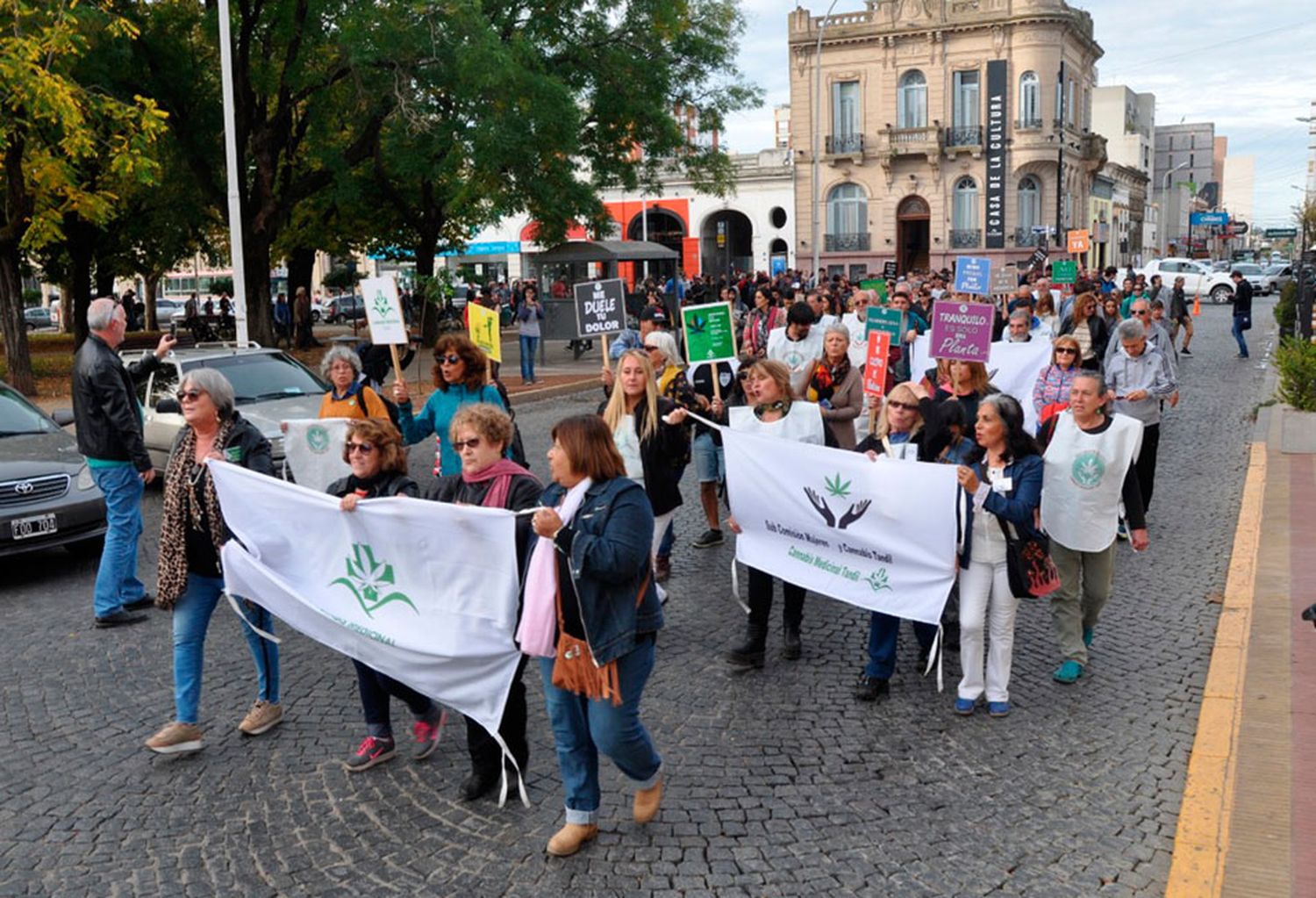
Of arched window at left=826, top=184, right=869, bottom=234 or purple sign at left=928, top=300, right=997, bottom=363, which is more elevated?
arched window at left=826, top=184, right=869, bottom=234

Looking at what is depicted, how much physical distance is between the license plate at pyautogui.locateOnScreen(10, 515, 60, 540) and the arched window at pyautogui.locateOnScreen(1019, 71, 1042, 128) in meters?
52.0

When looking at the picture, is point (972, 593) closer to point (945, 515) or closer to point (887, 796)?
point (945, 515)

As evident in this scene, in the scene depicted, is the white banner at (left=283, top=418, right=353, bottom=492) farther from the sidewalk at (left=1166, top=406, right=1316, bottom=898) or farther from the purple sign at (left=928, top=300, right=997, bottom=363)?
the sidewalk at (left=1166, top=406, right=1316, bottom=898)

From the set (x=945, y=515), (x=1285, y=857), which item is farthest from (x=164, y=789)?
(x=1285, y=857)

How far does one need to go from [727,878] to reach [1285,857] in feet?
6.94

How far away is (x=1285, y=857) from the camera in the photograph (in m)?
4.43

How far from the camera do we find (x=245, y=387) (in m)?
12.2

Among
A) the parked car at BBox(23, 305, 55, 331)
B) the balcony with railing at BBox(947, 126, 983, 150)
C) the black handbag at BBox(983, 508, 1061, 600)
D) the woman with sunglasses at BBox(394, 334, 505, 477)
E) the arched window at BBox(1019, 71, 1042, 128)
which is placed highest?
the arched window at BBox(1019, 71, 1042, 128)

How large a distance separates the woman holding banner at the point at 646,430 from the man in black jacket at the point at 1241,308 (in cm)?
2045

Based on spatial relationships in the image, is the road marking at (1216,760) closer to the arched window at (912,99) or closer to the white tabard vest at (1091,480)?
the white tabard vest at (1091,480)

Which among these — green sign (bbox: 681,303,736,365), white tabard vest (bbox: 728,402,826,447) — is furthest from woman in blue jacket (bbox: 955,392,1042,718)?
green sign (bbox: 681,303,736,365)

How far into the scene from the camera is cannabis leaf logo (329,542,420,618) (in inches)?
205

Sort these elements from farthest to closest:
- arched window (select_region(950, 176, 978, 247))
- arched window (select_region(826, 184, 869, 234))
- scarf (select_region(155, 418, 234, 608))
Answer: arched window (select_region(826, 184, 869, 234))
arched window (select_region(950, 176, 978, 247))
scarf (select_region(155, 418, 234, 608))

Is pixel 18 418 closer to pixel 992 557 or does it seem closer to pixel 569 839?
pixel 569 839
